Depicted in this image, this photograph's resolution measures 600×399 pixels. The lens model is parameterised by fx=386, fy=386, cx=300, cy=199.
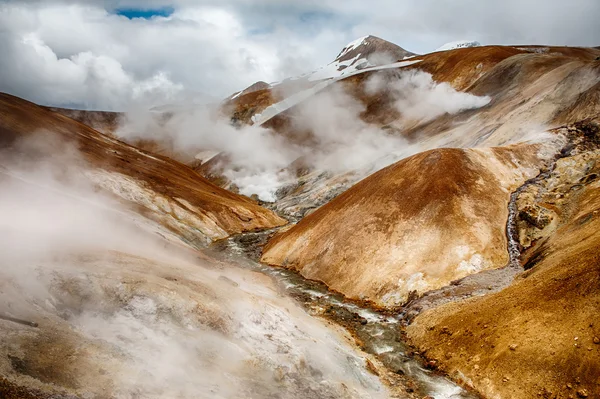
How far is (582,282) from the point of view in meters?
24.0

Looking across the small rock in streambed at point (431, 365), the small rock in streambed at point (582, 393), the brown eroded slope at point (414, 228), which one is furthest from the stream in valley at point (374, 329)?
the small rock in streambed at point (582, 393)

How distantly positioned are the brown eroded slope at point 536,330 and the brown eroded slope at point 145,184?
1877 inches

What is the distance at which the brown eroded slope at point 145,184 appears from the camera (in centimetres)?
6622

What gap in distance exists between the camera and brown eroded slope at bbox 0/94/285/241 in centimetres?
6622

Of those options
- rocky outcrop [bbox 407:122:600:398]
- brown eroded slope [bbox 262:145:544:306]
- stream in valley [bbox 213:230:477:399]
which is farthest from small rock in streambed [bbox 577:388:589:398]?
brown eroded slope [bbox 262:145:544:306]

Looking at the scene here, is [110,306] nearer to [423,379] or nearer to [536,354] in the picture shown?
[423,379]

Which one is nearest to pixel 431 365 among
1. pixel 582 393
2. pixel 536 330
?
pixel 536 330

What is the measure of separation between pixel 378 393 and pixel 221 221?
5834 centimetres

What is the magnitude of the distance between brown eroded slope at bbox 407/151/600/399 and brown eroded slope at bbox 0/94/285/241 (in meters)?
47.7

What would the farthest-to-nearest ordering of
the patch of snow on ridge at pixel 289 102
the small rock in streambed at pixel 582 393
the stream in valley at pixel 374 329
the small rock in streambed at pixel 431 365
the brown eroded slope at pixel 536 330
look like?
1. the patch of snow on ridge at pixel 289 102
2. the small rock in streambed at pixel 431 365
3. the stream in valley at pixel 374 329
4. the brown eroded slope at pixel 536 330
5. the small rock in streambed at pixel 582 393

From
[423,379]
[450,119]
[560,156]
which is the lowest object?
[423,379]

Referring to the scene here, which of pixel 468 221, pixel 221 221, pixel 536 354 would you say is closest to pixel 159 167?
pixel 221 221

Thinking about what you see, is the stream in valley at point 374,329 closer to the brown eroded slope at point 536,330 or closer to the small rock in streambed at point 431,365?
the small rock in streambed at point 431,365

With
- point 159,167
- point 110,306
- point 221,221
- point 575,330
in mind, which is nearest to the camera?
point 110,306
